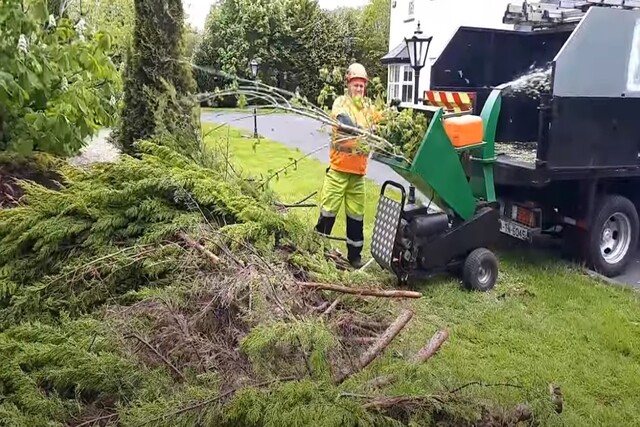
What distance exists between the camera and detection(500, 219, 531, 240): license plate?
19.7 feet

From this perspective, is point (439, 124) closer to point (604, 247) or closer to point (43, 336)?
point (604, 247)

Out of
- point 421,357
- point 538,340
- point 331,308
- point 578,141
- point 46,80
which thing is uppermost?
point 46,80

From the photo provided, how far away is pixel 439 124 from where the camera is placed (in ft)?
15.9

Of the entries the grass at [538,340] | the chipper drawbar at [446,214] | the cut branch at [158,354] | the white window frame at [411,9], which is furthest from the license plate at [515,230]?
the white window frame at [411,9]

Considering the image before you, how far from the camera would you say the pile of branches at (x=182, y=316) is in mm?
2281

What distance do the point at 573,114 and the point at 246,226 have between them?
3342 mm

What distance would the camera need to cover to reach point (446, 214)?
17.6 feet

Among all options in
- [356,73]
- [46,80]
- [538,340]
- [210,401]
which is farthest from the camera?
[356,73]

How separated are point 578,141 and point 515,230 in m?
1.01

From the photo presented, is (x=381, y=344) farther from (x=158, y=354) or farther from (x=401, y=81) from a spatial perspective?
(x=401, y=81)

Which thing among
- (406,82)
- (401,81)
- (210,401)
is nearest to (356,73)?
(210,401)

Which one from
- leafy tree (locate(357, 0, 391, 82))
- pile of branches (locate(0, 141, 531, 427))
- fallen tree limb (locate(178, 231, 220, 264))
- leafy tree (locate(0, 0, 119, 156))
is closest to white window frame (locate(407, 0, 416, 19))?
leafy tree (locate(357, 0, 391, 82))

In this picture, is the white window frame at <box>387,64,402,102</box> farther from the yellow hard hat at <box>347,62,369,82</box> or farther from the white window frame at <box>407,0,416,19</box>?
the yellow hard hat at <box>347,62,369,82</box>

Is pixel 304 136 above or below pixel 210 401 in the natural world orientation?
below
